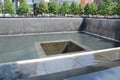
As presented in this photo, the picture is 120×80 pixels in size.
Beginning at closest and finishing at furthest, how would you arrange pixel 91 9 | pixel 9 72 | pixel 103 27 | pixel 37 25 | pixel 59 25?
pixel 9 72 < pixel 103 27 < pixel 37 25 < pixel 59 25 < pixel 91 9

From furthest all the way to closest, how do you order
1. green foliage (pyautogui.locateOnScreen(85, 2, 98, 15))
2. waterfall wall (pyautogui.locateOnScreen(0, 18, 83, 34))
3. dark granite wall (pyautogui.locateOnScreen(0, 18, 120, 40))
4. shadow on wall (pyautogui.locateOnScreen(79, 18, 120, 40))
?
green foliage (pyautogui.locateOnScreen(85, 2, 98, 15)) < waterfall wall (pyautogui.locateOnScreen(0, 18, 83, 34)) < dark granite wall (pyautogui.locateOnScreen(0, 18, 120, 40)) < shadow on wall (pyautogui.locateOnScreen(79, 18, 120, 40))

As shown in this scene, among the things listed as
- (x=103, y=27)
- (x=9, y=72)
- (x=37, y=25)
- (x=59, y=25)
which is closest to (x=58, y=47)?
(x=9, y=72)

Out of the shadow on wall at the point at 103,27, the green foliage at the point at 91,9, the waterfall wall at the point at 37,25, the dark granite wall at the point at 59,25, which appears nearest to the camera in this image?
the shadow on wall at the point at 103,27

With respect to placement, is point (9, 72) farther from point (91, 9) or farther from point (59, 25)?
point (91, 9)

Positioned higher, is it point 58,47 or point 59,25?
point 59,25

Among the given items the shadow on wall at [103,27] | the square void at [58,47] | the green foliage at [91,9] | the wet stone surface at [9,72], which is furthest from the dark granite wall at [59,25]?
the green foliage at [91,9]

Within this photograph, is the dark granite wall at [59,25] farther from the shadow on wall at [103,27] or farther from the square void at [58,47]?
the square void at [58,47]

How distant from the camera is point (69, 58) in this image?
4336 millimetres

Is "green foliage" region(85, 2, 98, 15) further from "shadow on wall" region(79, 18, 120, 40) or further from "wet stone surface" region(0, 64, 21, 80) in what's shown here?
"wet stone surface" region(0, 64, 21, 80)

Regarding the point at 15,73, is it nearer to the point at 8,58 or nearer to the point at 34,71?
the point at 34,71

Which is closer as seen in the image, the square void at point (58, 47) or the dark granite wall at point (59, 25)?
the square void at point (58, 47)

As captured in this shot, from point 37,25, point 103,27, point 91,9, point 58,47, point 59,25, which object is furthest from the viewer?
point 91,9

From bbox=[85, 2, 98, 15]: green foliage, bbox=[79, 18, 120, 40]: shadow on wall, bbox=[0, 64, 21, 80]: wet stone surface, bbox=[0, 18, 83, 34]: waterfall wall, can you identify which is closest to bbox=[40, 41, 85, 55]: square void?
bbox=[0, 64, 21, 80]: wet stone surface

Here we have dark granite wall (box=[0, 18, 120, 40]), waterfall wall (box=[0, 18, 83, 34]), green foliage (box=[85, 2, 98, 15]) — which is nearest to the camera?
dark granite wall (box=[0, 18, 120, 40])
